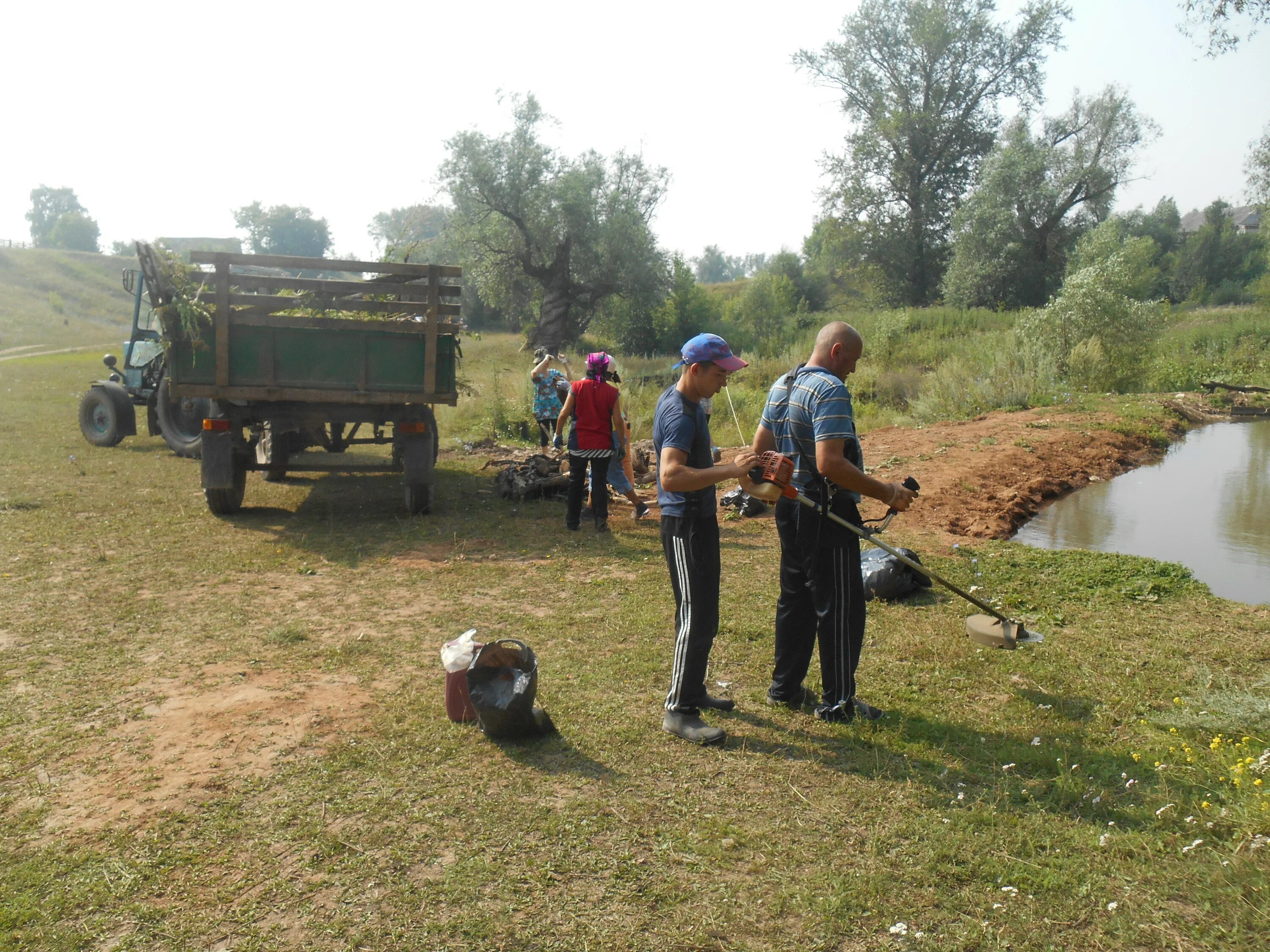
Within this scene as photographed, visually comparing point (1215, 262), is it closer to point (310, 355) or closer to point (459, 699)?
point (310, 355)

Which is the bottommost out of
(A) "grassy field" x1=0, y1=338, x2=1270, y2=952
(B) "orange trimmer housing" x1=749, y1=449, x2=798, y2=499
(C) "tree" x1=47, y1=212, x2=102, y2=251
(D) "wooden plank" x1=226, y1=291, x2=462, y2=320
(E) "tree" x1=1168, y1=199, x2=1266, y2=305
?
(A) "grassy field" x1=0, y1=338, x2=1270, y2=952

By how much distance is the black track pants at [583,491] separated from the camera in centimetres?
888

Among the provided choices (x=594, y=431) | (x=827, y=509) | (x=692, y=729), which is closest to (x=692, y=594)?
(x=692, y=729)

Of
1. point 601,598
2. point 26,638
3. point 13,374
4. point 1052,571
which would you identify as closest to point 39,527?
point 26,638

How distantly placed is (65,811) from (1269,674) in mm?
5829

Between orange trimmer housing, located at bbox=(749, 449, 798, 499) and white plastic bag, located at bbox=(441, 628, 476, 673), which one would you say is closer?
orange trimmer housing, located at bbox=(749, 449, 798, 499)

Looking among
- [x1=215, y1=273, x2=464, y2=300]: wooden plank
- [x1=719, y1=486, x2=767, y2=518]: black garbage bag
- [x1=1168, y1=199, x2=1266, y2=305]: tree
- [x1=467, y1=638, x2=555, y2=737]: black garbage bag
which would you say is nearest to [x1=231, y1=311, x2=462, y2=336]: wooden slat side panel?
[x1=215, y1=273, x2=464, y2=300]: wooden plank

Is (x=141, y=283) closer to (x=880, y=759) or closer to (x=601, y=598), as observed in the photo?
(x=601, y=598)

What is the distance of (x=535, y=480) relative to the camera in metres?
10.7

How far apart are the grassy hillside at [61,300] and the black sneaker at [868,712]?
4357cm

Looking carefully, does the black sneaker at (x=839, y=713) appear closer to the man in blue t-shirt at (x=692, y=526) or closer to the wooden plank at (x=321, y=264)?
the man in blue t-shirt at (x=692, y=526)

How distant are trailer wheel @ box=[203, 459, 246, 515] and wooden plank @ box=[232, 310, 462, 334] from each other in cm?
149

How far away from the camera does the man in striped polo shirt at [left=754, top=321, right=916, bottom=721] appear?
411 cm

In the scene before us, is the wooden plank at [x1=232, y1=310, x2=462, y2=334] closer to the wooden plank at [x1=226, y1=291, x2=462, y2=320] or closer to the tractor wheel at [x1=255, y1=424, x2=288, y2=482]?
the wooden plank at [x1=226, y1=291, x2=462, y2=320]
